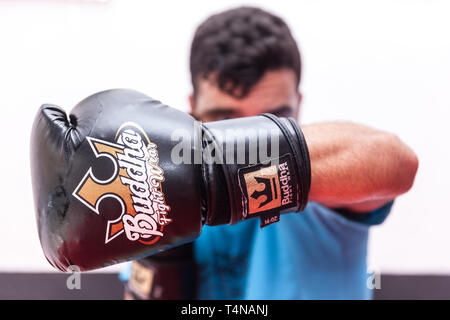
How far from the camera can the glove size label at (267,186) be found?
0.48 meters

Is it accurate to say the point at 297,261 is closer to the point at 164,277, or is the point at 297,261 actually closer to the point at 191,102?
the point at 164,277

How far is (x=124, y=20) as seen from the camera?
51.0 inches

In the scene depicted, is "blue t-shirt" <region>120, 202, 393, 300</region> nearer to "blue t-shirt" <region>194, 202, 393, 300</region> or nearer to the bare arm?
"blue t-shirt" <region>194, 202, 393, 300</region>

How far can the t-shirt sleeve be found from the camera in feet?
2.63

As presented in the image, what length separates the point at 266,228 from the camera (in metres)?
0.96

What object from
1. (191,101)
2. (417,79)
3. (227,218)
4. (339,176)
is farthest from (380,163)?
(417,79)

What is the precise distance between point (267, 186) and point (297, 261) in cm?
50

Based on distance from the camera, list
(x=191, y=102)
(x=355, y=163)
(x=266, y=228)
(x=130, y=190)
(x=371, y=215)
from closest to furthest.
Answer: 1. (x=130, y=190)
2. (x=355, y=163)
3. (x=371, y=215)
4. (x=266, y=228)
5. (x=191, y=102)

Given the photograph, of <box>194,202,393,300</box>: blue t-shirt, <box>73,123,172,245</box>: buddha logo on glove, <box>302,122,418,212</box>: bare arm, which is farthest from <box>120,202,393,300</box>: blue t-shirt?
<box>73,123,172,245</box>: buddha logo on glove

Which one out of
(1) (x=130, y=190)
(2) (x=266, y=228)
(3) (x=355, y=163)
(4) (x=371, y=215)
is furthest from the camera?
(2) (x=266, y=228)

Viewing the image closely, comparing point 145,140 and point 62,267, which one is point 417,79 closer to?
point 145,140

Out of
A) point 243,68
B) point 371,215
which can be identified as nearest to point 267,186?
point 371,215
